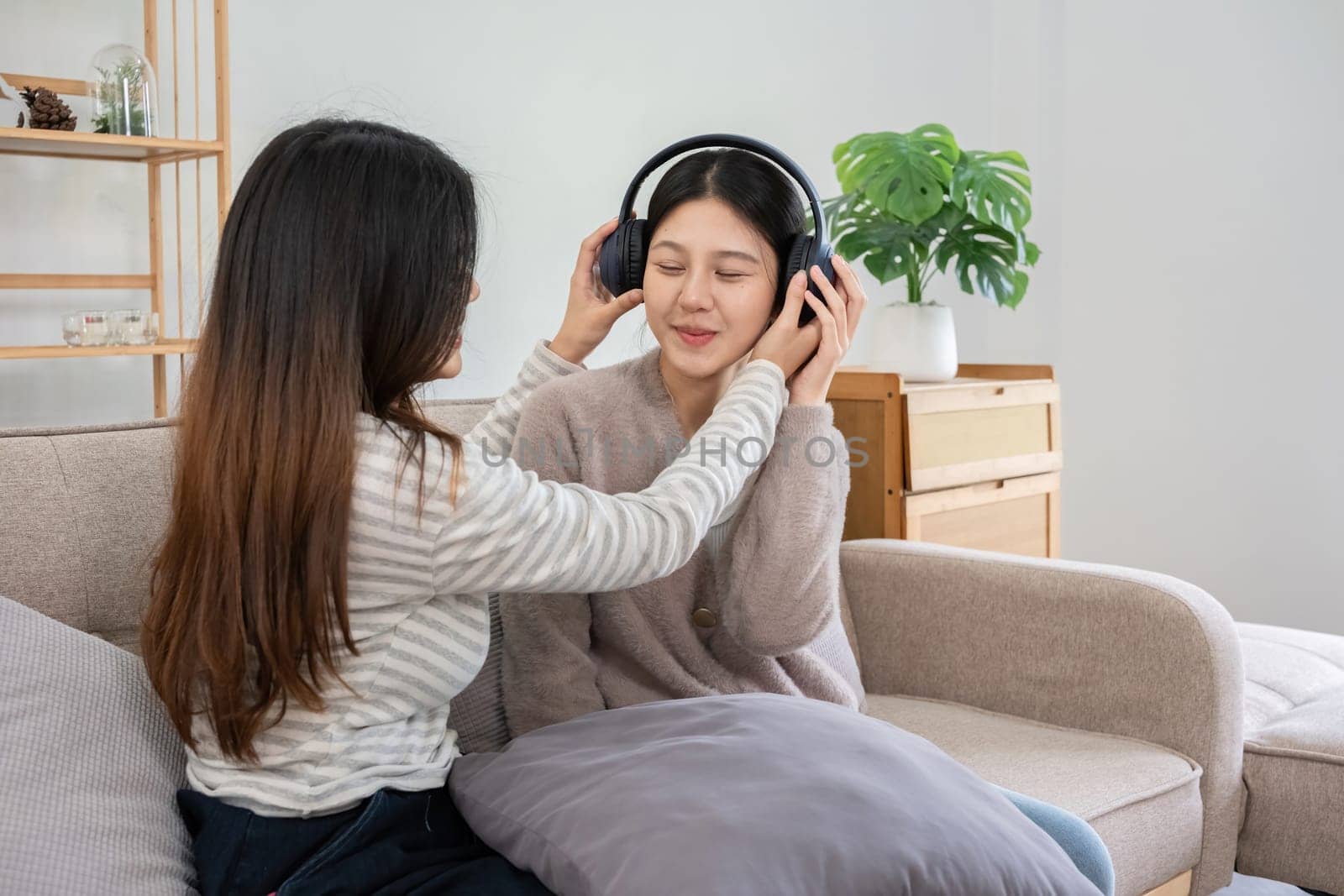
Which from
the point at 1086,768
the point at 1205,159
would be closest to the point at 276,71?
the point at 1086,768

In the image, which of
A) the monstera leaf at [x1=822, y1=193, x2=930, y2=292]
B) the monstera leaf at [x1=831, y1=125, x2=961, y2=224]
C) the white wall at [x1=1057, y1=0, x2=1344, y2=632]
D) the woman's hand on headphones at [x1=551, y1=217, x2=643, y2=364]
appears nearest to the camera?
the woman's hand on headphones at [x1=551, y1=217, x2=643, y2=364]

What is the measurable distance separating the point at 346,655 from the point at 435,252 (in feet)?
1.05

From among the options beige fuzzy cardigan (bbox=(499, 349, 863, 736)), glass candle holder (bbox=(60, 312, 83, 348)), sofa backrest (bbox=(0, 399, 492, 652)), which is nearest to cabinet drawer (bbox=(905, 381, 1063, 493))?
beige fuzzy cardigan (bbox=(499, 349, 863, 736))

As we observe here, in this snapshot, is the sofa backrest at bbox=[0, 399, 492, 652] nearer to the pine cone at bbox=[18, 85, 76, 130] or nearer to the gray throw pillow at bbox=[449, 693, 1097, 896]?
the gray throw pillow at bbox=[449, 693, 1097, 896]

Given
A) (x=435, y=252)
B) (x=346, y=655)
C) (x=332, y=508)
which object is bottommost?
(x=346, y=655)

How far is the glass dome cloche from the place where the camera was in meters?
2.03

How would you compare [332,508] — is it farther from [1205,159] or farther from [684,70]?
[1205,159]

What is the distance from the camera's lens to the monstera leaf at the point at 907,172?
2246mm

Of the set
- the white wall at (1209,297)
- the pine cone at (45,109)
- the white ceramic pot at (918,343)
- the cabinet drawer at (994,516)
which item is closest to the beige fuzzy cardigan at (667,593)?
the cabinet drawer at (994,516)

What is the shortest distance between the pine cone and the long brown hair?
1.24m

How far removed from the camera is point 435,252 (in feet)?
3.25

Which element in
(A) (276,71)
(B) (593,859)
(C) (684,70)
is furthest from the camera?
(C) (684,70)

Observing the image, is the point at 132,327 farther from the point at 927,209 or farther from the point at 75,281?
the point at 927,209

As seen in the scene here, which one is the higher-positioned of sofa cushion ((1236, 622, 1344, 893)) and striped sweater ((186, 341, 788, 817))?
striped sweater ((186, 341, 788, 817))
